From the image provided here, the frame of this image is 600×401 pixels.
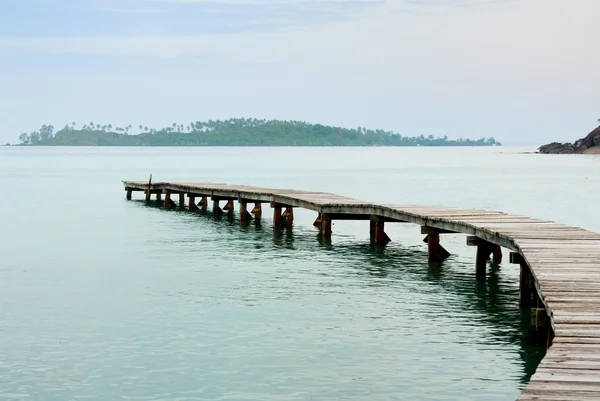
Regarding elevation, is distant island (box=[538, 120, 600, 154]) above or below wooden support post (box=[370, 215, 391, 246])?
above

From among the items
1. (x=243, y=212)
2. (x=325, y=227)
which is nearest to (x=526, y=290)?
(x=325, y=227)

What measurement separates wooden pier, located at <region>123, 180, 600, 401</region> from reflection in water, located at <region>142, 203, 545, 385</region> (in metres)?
0.43

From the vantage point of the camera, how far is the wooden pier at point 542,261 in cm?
853

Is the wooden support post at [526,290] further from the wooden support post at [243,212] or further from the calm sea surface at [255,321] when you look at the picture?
the wooden support post at [243,212]

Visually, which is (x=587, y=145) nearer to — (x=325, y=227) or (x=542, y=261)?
(x=325, y=227)

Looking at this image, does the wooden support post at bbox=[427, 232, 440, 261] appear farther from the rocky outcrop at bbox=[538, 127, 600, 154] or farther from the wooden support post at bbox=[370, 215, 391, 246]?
the rocky outcrop at bbox=[538, 127, 600, 154]

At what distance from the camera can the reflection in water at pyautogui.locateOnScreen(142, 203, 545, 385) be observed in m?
15.0

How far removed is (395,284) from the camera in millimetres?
20047

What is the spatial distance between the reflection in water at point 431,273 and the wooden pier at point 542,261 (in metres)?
0.43

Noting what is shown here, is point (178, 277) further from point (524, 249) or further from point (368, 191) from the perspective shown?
point (368, 191)

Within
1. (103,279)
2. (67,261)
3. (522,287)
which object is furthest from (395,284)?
(67,261)

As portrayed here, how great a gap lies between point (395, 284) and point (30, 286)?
7540mm

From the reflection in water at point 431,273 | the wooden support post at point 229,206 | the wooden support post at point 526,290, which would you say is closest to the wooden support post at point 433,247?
the reflection in water at point 431,273

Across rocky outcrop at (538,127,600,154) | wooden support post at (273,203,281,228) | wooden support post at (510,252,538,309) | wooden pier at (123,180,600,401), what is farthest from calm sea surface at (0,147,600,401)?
rocky outcrop at (538,127,600,154)
